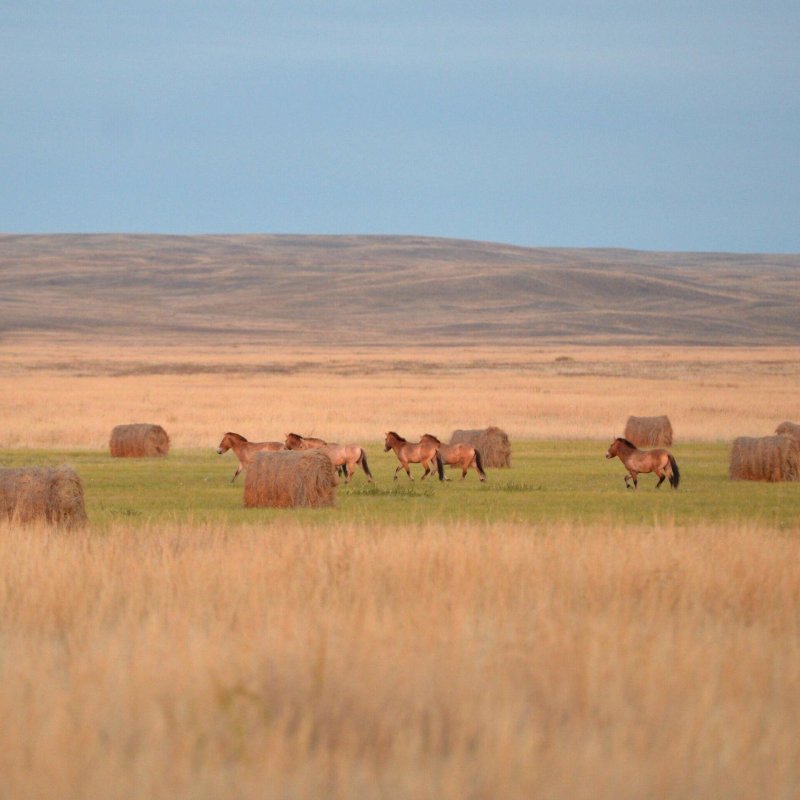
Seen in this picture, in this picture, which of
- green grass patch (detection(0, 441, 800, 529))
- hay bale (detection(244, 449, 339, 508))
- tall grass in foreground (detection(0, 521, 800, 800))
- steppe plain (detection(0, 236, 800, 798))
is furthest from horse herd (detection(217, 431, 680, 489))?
tall grass in foreground (detection(0, 521, 800, 800))

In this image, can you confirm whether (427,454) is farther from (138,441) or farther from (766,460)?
(138,441)

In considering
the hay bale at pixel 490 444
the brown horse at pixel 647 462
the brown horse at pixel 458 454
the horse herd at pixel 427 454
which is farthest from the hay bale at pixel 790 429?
the brown horse at pixel 458 454

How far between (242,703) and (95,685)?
36.4 inches

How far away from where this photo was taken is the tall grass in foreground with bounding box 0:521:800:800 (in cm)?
Result: 655

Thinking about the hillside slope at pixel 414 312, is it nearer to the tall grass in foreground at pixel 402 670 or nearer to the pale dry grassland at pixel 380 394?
the pale dry grassland at pixel 380 394

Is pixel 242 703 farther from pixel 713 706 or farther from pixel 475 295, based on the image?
pixel 475 295

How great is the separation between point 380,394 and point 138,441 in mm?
25615

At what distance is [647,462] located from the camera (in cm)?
2394

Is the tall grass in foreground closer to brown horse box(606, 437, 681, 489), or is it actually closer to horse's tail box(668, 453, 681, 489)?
horse's tail box(668, 453, 681, 489)

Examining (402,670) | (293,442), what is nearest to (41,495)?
(293,442)

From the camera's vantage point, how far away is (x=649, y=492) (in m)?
23.1

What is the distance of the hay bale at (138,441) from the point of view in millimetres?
30859

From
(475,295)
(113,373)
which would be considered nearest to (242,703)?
(113,373)

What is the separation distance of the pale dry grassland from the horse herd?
1052 cm
